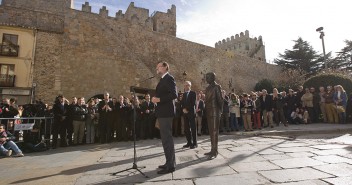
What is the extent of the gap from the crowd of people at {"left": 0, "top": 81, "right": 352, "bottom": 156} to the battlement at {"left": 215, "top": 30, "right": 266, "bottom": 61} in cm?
4078

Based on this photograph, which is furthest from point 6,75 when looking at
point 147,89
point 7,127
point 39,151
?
point 39,151

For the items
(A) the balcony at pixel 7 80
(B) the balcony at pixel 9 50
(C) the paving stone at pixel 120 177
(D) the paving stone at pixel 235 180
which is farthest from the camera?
(B) the balcony at pixel 9 50

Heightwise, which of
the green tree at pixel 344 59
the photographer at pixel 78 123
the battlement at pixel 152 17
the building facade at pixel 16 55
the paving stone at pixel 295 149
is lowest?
the paving stone at pixel 295 149

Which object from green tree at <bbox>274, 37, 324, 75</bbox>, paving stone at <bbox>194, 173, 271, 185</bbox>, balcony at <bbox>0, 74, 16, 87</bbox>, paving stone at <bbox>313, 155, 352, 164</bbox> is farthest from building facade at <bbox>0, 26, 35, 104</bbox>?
green tree at <bbox>274, 37, 324, 75</bbox>

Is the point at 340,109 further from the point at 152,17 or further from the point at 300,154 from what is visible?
the point at 152,17

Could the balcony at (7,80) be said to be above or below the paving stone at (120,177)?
above

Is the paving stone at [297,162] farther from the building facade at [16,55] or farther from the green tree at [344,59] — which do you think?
the green tree at [344,59]

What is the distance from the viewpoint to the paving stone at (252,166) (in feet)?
11.6

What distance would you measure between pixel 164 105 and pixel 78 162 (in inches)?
91.1

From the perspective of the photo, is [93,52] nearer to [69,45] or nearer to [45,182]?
[69,45]

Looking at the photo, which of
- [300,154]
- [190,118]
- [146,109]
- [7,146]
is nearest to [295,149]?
[300,154]

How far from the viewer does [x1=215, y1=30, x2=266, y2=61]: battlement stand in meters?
50.9

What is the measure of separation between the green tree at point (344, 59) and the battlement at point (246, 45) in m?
18.4

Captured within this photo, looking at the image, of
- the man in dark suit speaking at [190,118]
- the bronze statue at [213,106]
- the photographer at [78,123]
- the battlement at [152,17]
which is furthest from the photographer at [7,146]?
the battlement at [152,17]
